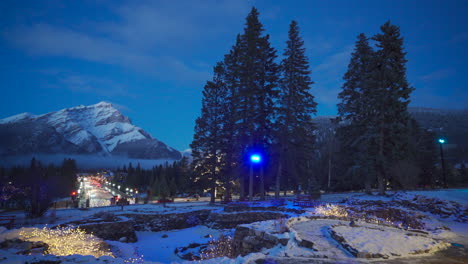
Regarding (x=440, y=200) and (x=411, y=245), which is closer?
(x=411, y=245)

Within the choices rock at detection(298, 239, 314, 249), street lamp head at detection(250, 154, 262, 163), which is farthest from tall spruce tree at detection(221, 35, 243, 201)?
rock at detection(298, 239, 314, 249)

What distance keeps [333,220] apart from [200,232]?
12.3m

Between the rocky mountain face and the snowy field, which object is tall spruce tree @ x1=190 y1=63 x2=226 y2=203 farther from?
the rocky mountain face

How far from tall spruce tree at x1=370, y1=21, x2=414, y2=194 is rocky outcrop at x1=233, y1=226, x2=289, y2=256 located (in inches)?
751

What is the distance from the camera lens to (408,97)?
24.9m

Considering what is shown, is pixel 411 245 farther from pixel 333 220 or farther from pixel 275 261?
pixel 275 261

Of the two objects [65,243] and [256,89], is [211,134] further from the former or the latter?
[65,243]

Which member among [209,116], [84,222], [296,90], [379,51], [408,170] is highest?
[379,51]

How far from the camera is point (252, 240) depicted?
32.1 feet

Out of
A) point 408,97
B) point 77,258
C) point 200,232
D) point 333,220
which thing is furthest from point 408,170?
point 77,258

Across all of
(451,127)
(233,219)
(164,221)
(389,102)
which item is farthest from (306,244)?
(451,127)

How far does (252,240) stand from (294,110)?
21206mm

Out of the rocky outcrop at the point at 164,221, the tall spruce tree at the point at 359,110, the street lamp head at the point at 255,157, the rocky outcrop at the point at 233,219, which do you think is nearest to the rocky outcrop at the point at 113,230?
the rocky outcrop at the point at 164,221

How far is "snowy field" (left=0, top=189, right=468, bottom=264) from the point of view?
7.11 m
